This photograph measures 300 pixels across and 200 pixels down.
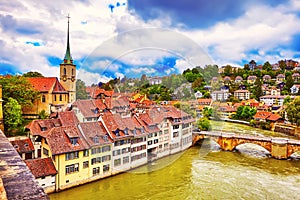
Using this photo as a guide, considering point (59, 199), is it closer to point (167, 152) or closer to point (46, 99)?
point (167, 152)

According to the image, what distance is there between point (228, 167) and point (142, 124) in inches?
273

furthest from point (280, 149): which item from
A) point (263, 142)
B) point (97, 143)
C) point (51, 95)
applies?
point (51, 95)

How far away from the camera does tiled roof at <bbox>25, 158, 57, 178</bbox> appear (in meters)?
13.6

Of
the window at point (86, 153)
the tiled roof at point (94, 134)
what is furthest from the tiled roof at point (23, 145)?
the window at point (86, 153)

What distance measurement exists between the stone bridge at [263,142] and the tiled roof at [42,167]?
14.9 meters

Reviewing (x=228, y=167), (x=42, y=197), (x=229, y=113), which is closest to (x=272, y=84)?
(x=229, y=113)

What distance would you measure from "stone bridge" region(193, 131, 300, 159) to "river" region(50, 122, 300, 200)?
785mm

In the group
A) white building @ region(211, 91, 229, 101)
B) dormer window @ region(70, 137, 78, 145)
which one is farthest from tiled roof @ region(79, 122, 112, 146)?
white building @ region(211, 91, 229, 101)

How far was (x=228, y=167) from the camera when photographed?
62.3 ft

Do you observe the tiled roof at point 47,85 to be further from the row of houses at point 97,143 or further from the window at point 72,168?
the window at point 72,168

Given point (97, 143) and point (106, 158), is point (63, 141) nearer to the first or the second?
point (97, 143)

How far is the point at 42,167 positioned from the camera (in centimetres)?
1398

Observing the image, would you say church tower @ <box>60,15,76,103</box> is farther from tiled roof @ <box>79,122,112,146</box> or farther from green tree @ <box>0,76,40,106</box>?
tiled roof @ <box>79,122,112,146</box>

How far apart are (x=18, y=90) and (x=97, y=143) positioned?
1159 cm
